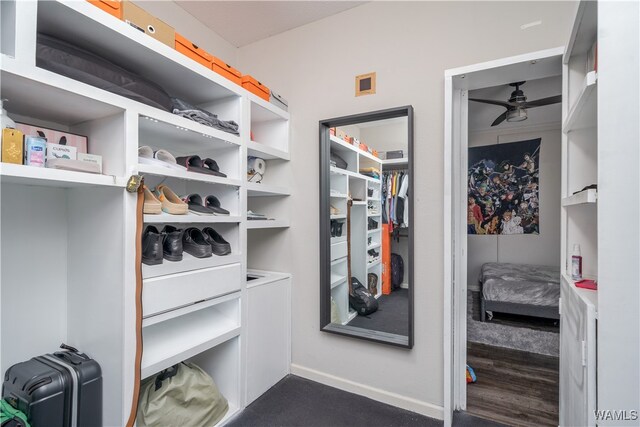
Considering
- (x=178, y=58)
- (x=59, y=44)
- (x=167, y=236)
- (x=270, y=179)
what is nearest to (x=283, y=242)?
(x=270, y=179)

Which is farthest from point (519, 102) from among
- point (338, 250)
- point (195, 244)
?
point (195, 244)

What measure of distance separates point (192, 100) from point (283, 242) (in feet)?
3.91

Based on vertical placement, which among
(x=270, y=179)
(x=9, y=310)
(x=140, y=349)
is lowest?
(x=140, y=349)

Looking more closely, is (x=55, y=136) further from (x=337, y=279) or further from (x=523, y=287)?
(x=523, y=287)

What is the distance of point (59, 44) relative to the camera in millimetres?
1216

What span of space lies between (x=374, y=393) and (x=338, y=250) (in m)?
0.98

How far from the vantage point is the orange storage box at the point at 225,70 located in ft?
5.82

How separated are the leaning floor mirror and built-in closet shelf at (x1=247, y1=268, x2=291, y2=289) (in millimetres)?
317

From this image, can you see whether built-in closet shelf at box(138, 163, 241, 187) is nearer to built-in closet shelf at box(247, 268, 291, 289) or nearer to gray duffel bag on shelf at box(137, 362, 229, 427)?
built-in closet shelf at box(247, 268, 291, 289)

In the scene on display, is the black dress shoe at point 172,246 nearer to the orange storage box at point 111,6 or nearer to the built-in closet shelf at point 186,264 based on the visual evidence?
the built-in closet shelf at point 186,264

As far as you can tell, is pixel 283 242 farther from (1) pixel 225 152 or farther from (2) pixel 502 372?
(2) pixel 502 372

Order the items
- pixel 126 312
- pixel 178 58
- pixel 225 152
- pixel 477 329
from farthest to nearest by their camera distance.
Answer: pixel 477 329 < pixel 225 152 < pixel 178 58 < pixel 126 312

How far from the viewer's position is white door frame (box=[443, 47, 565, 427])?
1.64m

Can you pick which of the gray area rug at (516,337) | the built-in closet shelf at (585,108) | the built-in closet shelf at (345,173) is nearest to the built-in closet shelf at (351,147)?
the built-in closet shelf at (345,173)
